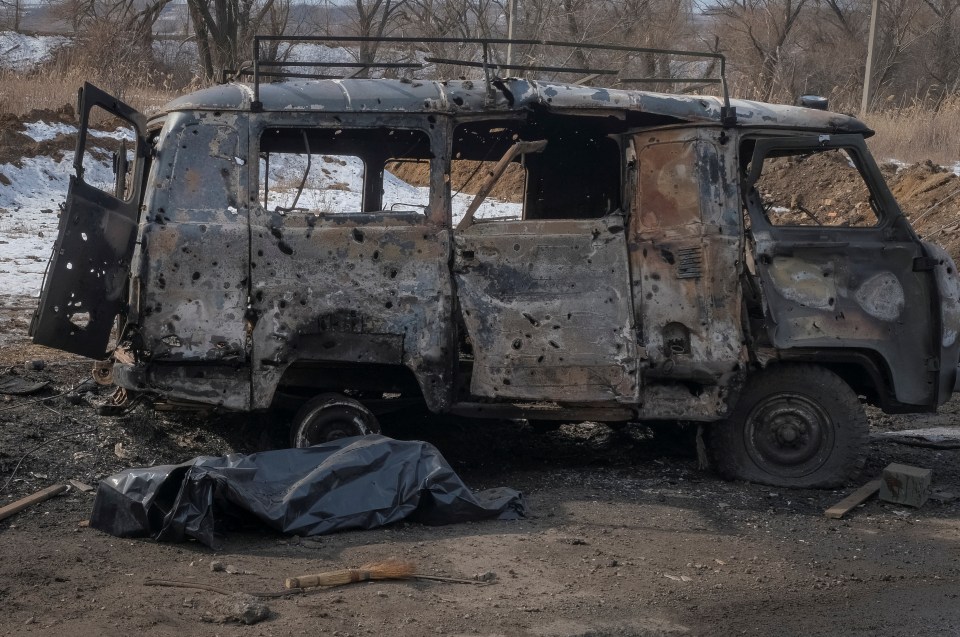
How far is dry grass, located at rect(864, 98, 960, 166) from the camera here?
741 inches

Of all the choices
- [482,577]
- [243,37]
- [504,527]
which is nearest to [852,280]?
[504,527]

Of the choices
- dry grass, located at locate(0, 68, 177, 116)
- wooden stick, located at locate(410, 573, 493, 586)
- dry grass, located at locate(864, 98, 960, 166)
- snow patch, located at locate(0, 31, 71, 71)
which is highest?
snow patch, located at locate(0, 31, 71, 71)

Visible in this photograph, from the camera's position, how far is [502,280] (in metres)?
6.36

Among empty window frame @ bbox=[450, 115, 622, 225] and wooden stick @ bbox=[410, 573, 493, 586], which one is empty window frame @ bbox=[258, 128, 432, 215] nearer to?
empty window frame @ bbox=[450, 115, 622, 225]

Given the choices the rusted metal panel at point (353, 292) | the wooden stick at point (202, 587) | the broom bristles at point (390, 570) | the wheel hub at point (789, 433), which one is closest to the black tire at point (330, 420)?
the rusted metal panel at point (353, 292)

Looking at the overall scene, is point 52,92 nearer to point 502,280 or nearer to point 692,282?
point 502,280

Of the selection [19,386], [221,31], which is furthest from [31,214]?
[221,31]

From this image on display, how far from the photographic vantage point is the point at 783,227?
21.6ft

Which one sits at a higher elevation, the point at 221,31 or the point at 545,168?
the point at 221,31

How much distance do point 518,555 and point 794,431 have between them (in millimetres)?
2341

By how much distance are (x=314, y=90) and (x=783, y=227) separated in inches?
116

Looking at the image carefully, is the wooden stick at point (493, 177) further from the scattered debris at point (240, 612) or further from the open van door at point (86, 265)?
the scattered debris at point (240, 612)

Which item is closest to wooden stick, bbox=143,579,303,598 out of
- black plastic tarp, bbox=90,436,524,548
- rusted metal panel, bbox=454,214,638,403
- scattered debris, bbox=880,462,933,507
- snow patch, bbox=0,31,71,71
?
black plastic tarp, bbox=90,436,524,548

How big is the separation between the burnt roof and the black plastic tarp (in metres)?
2.00
